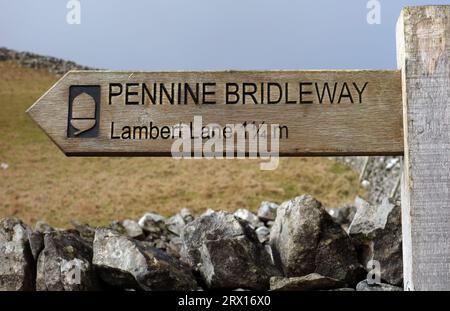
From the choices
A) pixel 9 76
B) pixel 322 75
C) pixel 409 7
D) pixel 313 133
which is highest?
pixel 9 76

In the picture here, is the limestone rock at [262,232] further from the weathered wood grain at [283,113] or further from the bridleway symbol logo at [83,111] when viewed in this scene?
the bridleway symbol logo at [83,111]

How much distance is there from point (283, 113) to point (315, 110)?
0.23 m

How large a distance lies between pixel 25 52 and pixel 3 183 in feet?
88.0

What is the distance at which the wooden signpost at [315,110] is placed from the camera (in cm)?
385

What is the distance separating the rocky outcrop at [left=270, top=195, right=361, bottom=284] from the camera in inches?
247

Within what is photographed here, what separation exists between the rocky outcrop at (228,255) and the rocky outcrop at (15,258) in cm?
178

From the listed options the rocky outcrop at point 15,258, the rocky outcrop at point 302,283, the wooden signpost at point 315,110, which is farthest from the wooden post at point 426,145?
the rocky outcrop at point 15,258

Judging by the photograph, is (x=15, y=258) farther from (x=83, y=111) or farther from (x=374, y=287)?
(x=374, y=287)

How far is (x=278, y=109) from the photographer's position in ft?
13.5

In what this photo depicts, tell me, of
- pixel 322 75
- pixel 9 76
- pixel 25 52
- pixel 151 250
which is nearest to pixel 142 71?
pixel 322 75

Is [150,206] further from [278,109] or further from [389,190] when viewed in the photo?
[278,109]

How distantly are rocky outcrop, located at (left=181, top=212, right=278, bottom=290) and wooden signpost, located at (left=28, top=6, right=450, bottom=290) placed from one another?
2.32m

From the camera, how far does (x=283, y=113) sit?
412cm

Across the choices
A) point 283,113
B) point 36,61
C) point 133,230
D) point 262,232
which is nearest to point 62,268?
point 283,113
